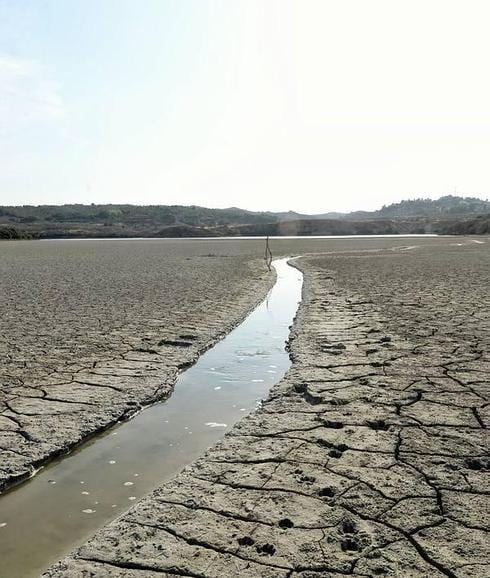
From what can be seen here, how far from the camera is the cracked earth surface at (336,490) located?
2.48 m

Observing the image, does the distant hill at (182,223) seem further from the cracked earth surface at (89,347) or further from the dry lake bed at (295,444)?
the dry lake bed at (295,444)

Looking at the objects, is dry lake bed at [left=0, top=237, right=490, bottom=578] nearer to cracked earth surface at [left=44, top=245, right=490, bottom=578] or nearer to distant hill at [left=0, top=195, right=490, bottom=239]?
cracked earth surface at [left=44, top=245, right=490, bottom=578]

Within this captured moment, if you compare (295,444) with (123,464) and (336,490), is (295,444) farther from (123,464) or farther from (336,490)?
(123,464)

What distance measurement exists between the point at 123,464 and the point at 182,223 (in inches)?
4059

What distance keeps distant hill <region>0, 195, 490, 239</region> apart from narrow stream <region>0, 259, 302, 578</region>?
5718cm

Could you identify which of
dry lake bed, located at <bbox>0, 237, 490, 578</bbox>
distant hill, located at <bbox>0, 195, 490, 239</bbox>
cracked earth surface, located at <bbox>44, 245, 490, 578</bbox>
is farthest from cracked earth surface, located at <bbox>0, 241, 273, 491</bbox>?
distant hill, located at <bbox>0, 195, 490, 239</bbox>

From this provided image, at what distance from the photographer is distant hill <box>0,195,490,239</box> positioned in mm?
71500

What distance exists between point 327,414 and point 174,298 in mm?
7342

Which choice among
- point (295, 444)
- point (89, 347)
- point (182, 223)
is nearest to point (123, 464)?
point (295, 444)

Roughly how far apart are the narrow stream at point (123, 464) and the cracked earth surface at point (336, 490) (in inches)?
8.4

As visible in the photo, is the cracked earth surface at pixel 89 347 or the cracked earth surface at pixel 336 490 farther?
the cracked earth surface at pixel 89 347

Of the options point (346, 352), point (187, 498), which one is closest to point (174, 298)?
point (346, 352)

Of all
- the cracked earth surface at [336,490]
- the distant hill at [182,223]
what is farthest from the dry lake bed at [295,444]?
the distant hill at [182,223]

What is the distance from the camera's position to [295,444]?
12.5 ft
